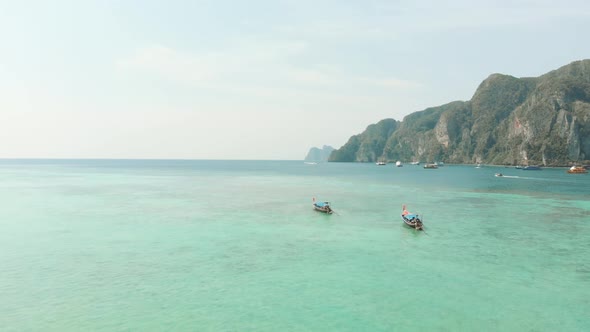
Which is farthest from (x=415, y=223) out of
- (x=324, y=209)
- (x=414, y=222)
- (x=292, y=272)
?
(x=292, y=272)

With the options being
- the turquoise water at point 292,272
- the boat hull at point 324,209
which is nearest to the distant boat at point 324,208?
the boat hull at point 324,209

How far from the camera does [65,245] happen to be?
42.6 m

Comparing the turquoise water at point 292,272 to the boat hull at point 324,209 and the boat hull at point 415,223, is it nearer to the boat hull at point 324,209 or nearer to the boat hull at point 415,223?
the boat hull at point 324,209

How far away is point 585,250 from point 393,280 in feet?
81.9

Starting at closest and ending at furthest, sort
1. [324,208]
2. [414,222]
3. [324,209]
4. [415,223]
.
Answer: [415,223] < [414,222] < [324,209] < [324,208]

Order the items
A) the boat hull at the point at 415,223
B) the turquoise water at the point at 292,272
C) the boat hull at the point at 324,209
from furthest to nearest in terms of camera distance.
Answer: the boat hull at the point at 324,209, the boat hull at the point at 415,223, the turquoise water at the point at 292,272

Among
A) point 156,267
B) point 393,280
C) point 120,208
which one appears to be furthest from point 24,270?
point 120,208

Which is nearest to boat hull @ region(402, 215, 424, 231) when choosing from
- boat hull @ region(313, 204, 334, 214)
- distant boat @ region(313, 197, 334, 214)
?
boat hull @ region(313, 204, 334, 214)

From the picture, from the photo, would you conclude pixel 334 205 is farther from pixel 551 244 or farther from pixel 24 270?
pixel 24 270

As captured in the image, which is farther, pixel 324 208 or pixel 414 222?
pixel 324 208

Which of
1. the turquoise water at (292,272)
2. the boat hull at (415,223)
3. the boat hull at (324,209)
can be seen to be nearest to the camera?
the turquoise water at (292,272)

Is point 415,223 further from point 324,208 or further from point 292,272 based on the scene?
point 292,272

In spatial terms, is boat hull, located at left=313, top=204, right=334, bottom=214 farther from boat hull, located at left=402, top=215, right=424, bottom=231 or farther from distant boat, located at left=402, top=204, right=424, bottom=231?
boat hull, located at left=402, top=215, right=424, bottom=231

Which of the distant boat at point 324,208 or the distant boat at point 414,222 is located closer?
the distant boat at point 414,222
